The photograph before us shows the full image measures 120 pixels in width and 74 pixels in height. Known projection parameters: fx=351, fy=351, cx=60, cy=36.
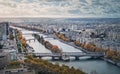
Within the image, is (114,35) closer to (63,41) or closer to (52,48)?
(63,41)

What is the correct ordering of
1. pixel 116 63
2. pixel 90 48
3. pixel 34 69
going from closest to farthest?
pixel 34 69 < pixel 116 63 < pixel 90 48

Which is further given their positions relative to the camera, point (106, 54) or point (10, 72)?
point (106, 54)

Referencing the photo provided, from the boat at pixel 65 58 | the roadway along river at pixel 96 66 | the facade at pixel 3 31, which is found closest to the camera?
the roadway along river at pixel 96 66

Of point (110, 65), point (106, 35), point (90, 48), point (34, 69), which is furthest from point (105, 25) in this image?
point (34, 69)

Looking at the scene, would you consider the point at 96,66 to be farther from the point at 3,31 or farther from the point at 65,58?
the point at 3,31

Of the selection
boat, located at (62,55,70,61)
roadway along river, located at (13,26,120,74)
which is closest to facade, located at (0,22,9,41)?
boat, located at (62,55,70,61)

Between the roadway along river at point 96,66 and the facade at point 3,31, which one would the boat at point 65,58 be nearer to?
the roadway along river at point 96,66

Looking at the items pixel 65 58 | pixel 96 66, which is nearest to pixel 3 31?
pixel 65 58

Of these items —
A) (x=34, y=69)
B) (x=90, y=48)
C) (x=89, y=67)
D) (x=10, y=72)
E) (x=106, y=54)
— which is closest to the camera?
(x=10, y=72)

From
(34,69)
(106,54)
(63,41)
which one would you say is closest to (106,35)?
(63,41)

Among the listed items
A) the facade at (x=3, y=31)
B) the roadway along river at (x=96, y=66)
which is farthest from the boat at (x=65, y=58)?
the facade at (x=3, y=31)

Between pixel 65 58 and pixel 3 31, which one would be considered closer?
pixel 65 58
